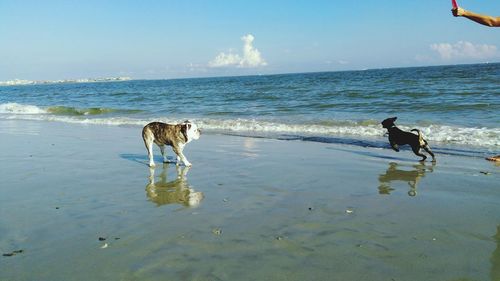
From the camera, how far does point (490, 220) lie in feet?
15.9

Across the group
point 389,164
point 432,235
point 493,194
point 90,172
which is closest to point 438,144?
point 389,164

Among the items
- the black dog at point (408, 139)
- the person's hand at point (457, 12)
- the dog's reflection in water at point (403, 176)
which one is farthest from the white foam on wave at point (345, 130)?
the person's hand at point (457, 12)

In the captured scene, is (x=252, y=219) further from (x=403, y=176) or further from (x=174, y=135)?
(x=174, y=135)

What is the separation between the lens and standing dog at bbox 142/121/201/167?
27.6 feet

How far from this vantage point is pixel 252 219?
16.4ft

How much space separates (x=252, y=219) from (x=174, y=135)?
396 centimetres

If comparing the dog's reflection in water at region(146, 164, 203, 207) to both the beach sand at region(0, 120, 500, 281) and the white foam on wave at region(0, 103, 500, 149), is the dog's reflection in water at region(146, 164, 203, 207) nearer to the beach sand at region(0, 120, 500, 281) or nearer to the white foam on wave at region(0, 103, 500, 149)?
the beach sand at region(0, 120, 500, 281)

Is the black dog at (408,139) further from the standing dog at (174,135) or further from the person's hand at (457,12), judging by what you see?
the person's hand at (457,12)

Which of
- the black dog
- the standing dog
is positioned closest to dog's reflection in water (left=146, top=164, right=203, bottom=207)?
the standing dog

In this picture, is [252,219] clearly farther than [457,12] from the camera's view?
Yes

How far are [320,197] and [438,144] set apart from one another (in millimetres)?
6499

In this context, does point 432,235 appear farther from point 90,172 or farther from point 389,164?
point 90,172

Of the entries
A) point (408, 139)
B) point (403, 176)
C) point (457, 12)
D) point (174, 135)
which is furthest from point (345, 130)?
point (457, 12)

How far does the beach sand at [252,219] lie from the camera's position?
145 inches
